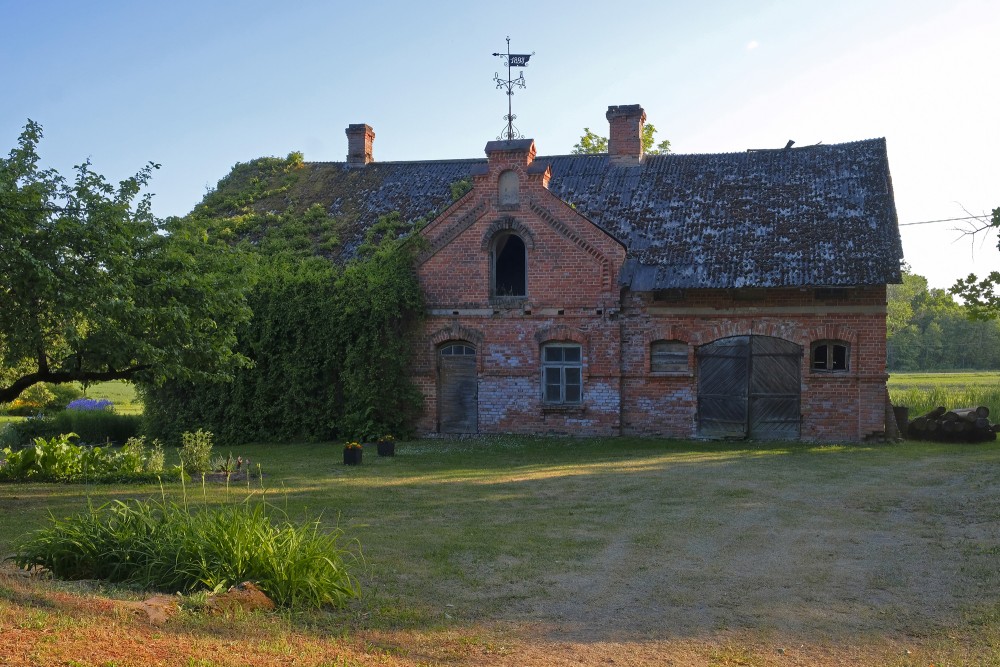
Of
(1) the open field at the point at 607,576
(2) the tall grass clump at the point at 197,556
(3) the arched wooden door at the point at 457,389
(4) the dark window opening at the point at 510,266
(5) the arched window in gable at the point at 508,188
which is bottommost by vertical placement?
(1) the open field at the point at 607,576

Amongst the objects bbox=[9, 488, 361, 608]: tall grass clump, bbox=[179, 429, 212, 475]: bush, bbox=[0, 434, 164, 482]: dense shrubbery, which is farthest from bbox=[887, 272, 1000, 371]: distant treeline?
bbox=[9, 488, 361, 608]: tall grass clump

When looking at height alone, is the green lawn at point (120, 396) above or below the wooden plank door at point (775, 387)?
below

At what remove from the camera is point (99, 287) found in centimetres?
1049

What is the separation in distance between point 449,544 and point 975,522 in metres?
6.50

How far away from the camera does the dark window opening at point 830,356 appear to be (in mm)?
20047

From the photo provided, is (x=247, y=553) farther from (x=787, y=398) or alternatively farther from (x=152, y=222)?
(x=787, y=398)

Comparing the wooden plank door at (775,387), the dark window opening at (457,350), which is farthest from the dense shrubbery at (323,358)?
the wooden plank door at (775,387)

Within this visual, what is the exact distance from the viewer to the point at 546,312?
21156 mm

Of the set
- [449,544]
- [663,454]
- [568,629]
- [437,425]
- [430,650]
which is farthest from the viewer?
[437,425]

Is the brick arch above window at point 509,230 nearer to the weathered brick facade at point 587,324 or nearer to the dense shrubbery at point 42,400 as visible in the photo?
the weathered brick facade at point 587,324

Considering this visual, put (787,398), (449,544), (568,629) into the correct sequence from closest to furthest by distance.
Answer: (568,629) < (449,544) < (787,398)

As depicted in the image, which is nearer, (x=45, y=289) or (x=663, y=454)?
(x=45, y=289)

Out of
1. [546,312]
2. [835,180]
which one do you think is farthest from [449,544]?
[835,180]

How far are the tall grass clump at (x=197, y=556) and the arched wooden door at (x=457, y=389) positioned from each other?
13.5 m
